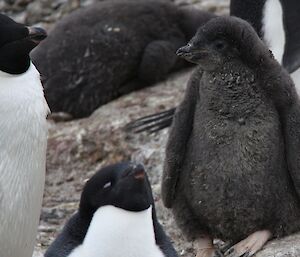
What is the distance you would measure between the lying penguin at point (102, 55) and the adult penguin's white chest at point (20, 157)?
2.97m

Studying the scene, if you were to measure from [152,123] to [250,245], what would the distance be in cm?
179

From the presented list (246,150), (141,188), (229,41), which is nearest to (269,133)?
(246,150)

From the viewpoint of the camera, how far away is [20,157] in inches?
144

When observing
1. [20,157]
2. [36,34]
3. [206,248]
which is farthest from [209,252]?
[36,34]

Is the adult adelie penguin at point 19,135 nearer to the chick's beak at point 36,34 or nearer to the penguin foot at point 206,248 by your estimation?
the chick's beak at point 36,34

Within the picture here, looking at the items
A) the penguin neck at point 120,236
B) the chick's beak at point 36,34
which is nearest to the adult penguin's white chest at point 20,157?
the chick's beak at point 36,34

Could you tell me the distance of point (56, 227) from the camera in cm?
508

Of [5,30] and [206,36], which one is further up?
[5,30]

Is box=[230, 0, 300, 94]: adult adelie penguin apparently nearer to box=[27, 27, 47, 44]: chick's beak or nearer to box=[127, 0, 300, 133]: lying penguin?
box=[127, 0, 300, 133]: lying penguin

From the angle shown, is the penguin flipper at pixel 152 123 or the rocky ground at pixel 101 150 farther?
the penguin flipper at pixel 152 123

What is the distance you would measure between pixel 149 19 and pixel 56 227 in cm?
229

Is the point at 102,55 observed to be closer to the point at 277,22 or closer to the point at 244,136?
the point at 277,22

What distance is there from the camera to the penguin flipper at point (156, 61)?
686cm

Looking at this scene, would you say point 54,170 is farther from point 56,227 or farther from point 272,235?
point 272,235
